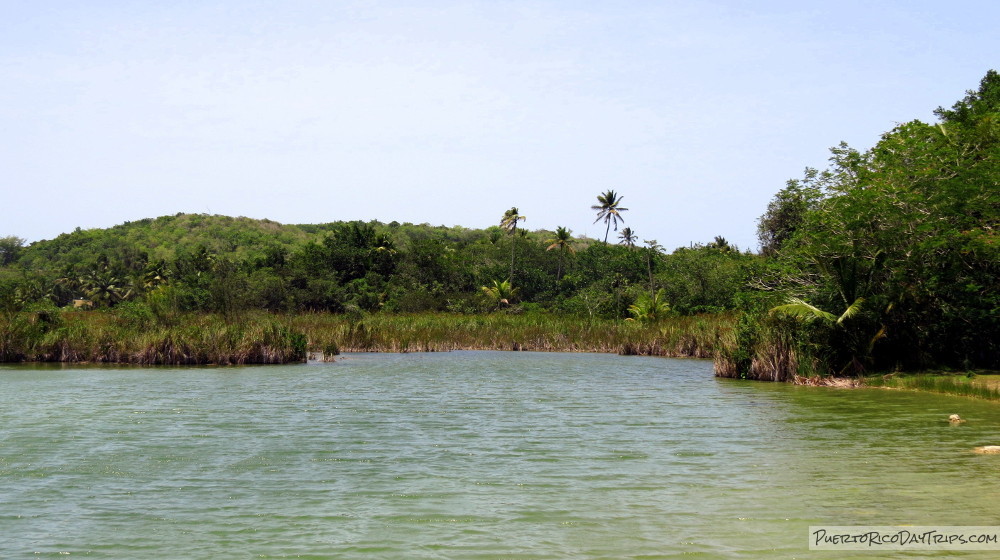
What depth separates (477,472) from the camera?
12.7 m

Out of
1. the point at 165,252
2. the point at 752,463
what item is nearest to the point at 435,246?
the point at 165,252

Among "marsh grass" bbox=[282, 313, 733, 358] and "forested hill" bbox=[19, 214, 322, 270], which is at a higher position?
"forested hill" bbox=[19, 214, 322, 270]

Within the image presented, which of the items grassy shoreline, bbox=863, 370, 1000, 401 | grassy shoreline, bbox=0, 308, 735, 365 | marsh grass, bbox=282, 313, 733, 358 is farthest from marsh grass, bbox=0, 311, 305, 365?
grassy shoreline, bbox=863, 370, 1000, 401

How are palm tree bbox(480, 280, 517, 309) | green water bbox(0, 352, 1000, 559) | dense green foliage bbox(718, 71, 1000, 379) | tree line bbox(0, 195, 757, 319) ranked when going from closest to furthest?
1. green water bbox(0, 352, 1000, 559)
2. dense green foliage bbox(718, 71, 1000, 379)
3. tree line bbox(0, 195, 757, 319)
4. palm tree bbox(480, 280, 517, 309)

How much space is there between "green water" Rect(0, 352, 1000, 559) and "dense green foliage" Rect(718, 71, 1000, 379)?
249 cm

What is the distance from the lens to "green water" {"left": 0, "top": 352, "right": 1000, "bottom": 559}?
911 centimetres

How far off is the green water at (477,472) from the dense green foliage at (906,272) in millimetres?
2490

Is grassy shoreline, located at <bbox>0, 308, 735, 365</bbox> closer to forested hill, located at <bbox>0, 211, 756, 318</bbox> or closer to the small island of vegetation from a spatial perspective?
the small island of vegetation

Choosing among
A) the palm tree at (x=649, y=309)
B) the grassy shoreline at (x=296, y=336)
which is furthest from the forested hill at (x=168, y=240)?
the palm tree at (x=649, y=309)

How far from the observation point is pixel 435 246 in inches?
3127

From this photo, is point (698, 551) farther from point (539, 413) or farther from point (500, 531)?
point (539, 413)

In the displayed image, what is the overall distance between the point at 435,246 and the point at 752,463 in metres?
67.2

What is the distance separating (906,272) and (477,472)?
1805 centimetres

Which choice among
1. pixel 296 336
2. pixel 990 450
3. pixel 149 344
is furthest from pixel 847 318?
pixel 149 344
